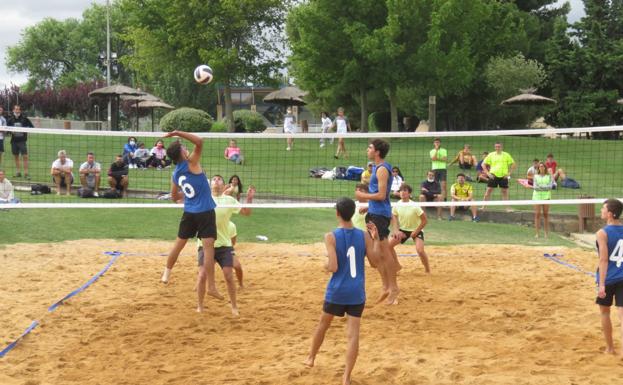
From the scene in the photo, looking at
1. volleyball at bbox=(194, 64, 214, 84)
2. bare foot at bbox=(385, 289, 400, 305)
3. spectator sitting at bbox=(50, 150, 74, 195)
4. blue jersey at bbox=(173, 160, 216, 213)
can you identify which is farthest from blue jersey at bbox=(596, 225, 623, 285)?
spectator sitting at bbox=(50, 150, 74, 195)

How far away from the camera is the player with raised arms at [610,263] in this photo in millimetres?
6789

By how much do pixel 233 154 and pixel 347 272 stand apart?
16.7m

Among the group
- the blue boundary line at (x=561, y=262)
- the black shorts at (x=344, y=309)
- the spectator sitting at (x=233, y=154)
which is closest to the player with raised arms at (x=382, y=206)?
the black shorts at (x=344, y=309)

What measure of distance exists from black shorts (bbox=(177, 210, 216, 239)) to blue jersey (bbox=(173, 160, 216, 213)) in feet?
0.18

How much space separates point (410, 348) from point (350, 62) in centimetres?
2313

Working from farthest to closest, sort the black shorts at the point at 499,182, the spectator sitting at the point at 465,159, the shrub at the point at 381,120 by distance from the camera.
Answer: the shrub at the point at 381,120, the spectator sitting at the point at 465,159, the black shorts at the point at 499,182

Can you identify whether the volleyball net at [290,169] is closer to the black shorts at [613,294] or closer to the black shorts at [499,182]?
the black shorts at [499,182]

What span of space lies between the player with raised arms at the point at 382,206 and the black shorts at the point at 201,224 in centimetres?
168

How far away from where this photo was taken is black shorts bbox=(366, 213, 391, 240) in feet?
28.0

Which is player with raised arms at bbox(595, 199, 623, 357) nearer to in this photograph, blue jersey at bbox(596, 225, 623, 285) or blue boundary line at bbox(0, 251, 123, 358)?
blue jersey at bbox(596, 225, 623, 285)

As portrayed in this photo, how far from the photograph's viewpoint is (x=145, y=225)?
14227 millimetres

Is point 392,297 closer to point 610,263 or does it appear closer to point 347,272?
point 610,263

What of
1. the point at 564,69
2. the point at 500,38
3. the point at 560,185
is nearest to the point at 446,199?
the point at 560,185

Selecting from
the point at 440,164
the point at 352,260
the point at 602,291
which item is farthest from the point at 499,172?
the point at 352,260
